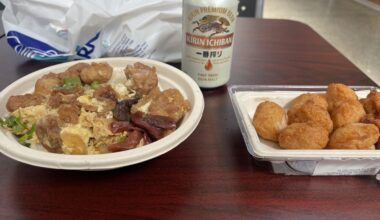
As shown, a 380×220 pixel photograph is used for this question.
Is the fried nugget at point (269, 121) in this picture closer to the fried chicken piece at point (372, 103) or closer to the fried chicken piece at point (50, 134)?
the fried chicken piece at point (372, 103)

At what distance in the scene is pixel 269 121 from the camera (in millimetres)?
532

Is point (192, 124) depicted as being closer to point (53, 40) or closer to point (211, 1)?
point (211, 1)

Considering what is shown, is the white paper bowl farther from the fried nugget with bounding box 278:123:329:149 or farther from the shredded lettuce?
the fried nugget with bounding box 278:123:329:149

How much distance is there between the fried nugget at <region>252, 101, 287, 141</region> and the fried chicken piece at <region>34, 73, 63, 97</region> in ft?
1.27

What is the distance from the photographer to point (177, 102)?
1.87 ft

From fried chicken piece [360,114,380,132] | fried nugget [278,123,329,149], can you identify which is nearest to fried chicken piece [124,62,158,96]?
fried nugget [278,123,329,149]

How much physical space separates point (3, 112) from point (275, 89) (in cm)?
51

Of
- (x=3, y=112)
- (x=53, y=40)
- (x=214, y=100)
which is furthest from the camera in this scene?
(x=53, y=40)

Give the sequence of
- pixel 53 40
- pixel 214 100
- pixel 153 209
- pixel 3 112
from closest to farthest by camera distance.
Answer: pixel 153 209 < pixel 3 112 < pixel 214 100 < pixel 53 40

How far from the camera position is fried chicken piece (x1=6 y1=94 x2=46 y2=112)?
0.56 meters

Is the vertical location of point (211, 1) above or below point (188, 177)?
above

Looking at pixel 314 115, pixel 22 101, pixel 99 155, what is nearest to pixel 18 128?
pixel 22 101

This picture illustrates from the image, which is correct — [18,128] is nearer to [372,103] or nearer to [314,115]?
[314,115]

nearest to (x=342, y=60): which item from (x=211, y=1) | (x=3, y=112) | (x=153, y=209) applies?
(x=211, y=1)
